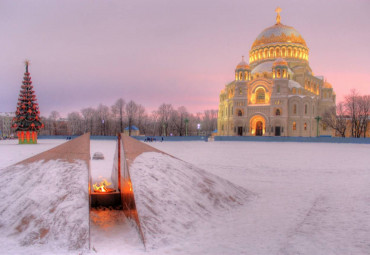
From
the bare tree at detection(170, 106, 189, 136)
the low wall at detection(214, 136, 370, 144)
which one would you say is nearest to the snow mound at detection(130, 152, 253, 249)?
the low wall at detection(214, 136, 370, 144)

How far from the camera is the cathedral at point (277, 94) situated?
58.4 m

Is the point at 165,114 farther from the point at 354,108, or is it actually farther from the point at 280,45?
the point at 354,108

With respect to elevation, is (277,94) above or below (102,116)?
above

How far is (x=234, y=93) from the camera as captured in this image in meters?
61.8

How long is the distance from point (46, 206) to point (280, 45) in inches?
2647

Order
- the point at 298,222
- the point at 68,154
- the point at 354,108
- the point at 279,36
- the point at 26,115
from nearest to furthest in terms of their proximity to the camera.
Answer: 1. the point at 298,222
2. the point at 68,154
3. the point at 26,115
4. the point at 354,108
5. the point at 279,36

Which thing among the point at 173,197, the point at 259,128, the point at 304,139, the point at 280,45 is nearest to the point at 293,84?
the point at 280,45

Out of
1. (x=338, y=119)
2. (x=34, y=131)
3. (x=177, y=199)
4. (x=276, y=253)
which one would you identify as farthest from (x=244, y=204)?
(x=338, y=119)

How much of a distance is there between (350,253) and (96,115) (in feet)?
262

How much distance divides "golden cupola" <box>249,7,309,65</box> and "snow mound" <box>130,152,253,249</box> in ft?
208

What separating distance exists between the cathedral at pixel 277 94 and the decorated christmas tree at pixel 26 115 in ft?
121

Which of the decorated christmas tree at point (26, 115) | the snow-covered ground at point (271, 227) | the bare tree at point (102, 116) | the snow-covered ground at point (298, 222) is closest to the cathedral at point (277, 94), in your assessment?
the bare tree at point (102, 116)

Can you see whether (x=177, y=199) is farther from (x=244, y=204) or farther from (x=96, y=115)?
(x=96, y=115)

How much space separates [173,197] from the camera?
5.86m
